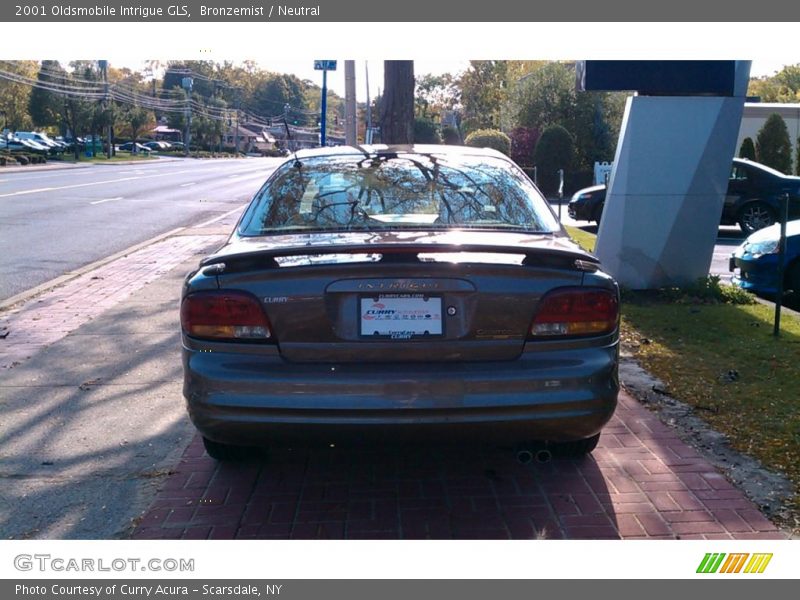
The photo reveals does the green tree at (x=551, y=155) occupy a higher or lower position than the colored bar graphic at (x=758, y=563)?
higher

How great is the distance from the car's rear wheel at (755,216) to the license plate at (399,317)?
13.8m

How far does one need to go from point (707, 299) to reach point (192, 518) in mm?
6299

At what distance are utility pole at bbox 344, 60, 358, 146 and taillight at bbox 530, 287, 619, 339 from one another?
12.4 metres

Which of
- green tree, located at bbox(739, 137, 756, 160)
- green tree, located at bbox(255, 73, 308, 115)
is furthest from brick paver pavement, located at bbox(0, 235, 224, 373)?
green tree, located at bbox(255, 73, 308, 115)

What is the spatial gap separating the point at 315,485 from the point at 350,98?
12.5m

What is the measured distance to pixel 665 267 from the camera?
8977 millimetres

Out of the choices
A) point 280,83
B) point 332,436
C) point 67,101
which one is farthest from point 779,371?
point 280,83

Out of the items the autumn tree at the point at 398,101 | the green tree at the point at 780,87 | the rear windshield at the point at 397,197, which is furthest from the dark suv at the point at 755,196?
the green tree at the point at 780,87

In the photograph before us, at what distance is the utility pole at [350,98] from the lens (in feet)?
51.1

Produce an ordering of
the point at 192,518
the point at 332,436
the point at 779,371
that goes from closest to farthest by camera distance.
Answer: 1. the point at 332,436
2. the point at 192,518
3. the point at 779,371

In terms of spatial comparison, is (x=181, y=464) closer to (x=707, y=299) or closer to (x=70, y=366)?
(x=70, y=366)

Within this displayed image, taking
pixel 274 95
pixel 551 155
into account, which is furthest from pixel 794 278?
pixel 274 95

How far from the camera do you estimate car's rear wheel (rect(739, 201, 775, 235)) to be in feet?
52.2

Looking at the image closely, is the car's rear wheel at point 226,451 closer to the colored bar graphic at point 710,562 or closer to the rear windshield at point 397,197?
the rear windshield at point 397,197
